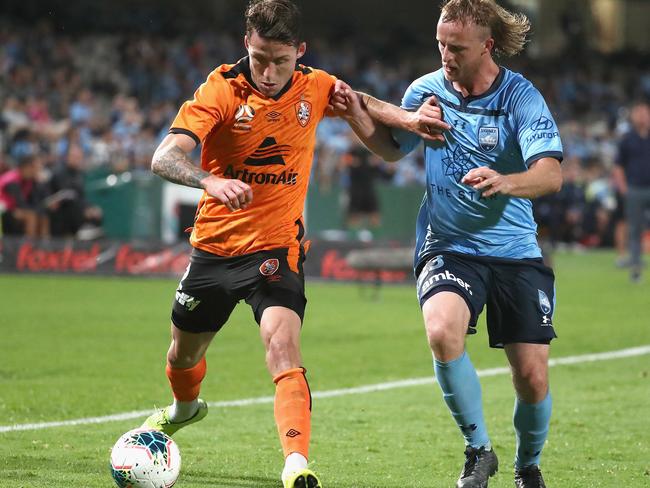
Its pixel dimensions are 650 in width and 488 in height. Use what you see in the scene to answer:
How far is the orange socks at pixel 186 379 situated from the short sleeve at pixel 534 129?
2055 mm

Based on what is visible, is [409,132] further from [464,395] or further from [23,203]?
[23,203]

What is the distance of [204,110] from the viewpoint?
228 inches

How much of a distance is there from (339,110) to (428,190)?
0.71 meters

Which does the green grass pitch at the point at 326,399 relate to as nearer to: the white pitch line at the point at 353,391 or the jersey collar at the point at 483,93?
the white pitch line at the point at 353,391

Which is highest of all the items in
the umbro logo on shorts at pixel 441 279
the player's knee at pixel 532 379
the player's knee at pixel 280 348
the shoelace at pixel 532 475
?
the umbro logo on shorts at pixel 441 279

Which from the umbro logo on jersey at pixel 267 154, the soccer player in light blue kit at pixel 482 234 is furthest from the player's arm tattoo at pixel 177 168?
the soccer player in light blue kit at pixel 482 234

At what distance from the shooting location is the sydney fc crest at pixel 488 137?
18.9 ft

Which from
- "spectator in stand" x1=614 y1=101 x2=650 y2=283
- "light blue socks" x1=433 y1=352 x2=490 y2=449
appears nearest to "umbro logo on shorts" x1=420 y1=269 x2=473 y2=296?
"light blue socks" x1=433 y1=352 x2=490 y2=449

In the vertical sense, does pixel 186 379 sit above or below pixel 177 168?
below

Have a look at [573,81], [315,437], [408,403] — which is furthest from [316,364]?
[573,81]

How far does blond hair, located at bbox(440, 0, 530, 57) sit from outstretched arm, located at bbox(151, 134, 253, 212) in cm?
130

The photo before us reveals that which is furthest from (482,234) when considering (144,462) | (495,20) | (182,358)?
(144,462)

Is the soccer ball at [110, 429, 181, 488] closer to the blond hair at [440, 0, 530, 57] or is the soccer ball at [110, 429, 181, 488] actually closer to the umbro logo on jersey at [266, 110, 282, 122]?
the umbro logo on jersey at [266, 110, 282, 122]

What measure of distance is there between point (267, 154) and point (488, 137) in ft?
3.53
